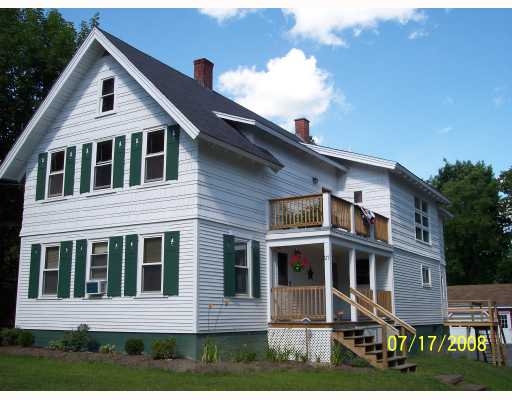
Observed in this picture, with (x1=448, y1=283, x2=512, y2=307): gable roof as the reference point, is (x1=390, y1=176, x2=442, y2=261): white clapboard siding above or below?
above

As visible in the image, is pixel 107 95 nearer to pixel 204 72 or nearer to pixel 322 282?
pixel 204 72

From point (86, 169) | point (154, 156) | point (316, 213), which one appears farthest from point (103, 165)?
point (316, 213)

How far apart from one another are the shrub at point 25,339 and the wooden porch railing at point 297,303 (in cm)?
754

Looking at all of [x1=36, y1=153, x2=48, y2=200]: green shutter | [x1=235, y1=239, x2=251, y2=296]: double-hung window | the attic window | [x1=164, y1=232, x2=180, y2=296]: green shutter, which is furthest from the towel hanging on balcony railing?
[x1=36, y1=153, x2=48, y2=200]: green shutter

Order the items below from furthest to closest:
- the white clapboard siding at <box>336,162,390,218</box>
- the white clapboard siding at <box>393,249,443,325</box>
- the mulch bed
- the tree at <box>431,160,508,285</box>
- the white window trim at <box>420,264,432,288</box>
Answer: the tree at <box>431,160,508,285</box> < the white window trim at <box>420,264,432,288</box> < the white clapboard siding at <box>393,249,443,325</box> < the white clapboard siding at <box>336,162,390,218</box> < the mulch bed

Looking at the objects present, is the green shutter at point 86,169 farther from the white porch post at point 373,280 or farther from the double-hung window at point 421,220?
the double-hung window at point 421,220

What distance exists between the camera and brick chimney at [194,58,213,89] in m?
25.2

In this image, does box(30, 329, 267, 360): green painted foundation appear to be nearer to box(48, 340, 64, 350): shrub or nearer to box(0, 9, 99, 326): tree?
box(48, 340, 64, 350): shrub

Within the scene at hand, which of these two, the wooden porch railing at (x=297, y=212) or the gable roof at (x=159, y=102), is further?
the wooden porch railing at (x=297, y=212)

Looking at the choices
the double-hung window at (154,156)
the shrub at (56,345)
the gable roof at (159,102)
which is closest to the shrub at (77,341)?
the shrub at (56,345)

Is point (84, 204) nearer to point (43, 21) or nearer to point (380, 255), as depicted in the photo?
point (380, 255)

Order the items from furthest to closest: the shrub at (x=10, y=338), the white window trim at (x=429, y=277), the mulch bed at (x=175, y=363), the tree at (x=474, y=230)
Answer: the tree at (x=474, y=230)
the white window trim at (x=429, y=277)
the shrub at (x=10, y=338)
the mulch bed at (x=175, y=363)

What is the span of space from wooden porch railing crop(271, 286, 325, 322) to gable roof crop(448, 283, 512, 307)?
2753 cm

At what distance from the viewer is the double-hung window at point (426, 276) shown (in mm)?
26031
